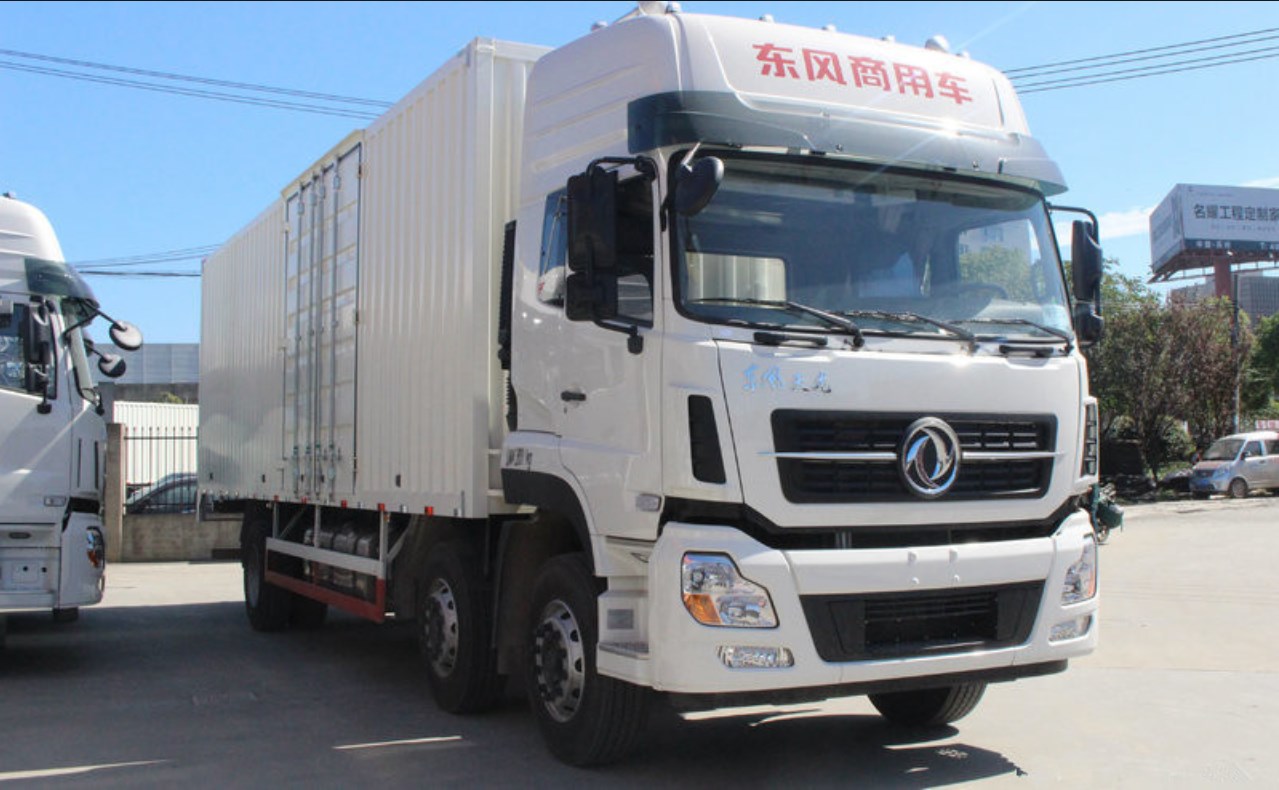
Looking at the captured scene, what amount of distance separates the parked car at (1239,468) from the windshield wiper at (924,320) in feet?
95.8

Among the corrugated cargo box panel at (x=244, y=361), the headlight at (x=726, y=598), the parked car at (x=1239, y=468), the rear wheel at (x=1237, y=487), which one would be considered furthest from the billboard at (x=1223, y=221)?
the headlight at (x=726, y=598)

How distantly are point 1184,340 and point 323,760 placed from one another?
32.1m

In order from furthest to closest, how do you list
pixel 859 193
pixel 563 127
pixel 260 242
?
pixel 260 242 → pixel 563 127 → pixel 859 193

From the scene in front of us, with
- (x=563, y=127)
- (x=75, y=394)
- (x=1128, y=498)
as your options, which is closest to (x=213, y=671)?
(x=75, y=394)

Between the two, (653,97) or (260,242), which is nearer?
(653,97)

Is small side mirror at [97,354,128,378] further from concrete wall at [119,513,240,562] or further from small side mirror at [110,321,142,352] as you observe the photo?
concrete wall at [119,513,240,562]

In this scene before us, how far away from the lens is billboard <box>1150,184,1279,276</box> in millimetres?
64500

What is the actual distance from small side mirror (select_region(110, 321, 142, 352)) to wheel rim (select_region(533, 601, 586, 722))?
5.02 metres

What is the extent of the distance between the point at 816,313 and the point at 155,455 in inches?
724

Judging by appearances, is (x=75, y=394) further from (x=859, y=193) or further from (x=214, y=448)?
(x=859, y=193)

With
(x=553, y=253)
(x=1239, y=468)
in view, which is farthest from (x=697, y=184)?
(x=1239, y=468)

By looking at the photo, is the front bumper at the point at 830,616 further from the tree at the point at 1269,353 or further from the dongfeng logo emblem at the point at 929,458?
the tree at the point at 1269,353

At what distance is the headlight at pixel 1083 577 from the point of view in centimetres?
559

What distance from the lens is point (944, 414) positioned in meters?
5.24
